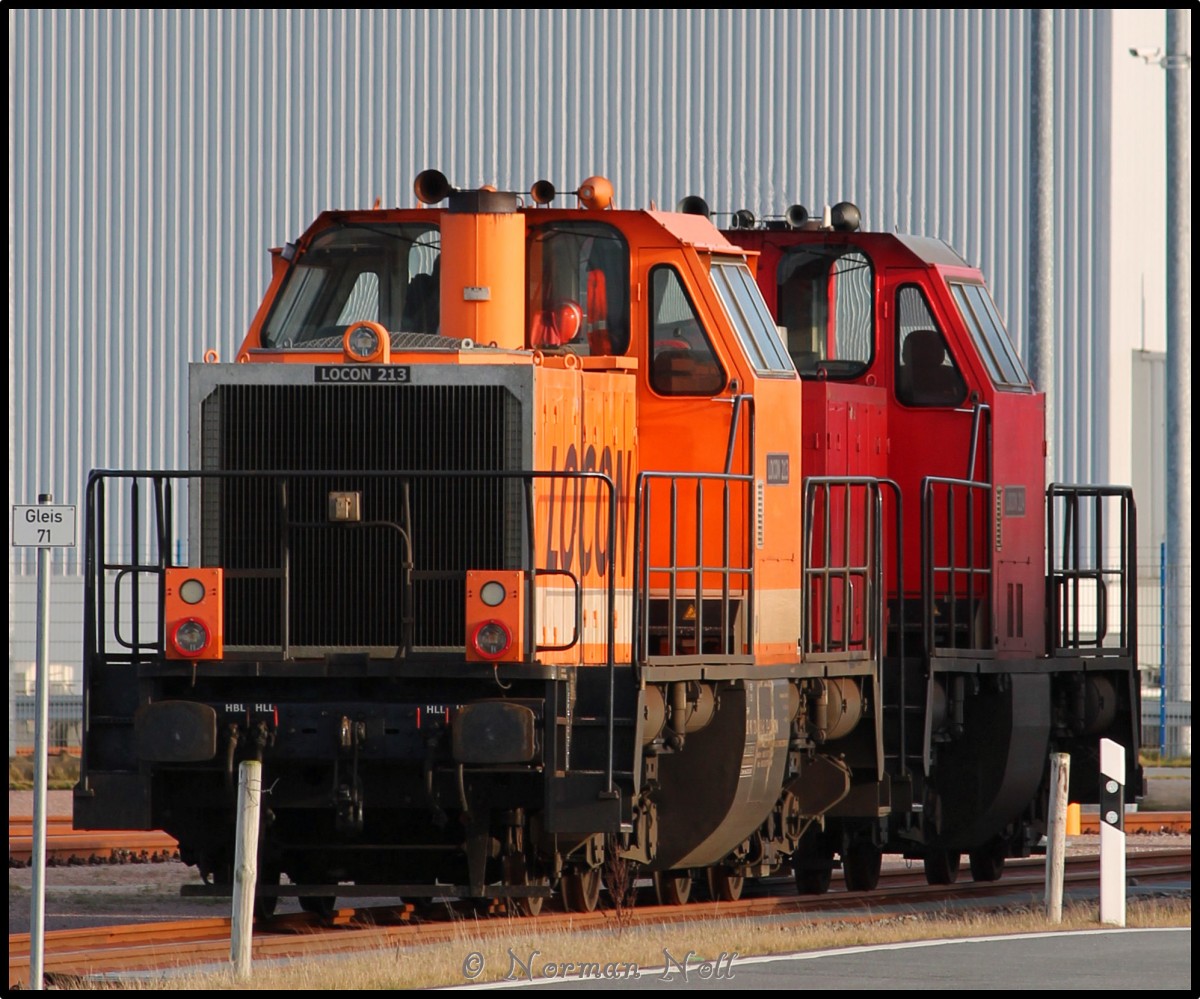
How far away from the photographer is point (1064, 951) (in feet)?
36.3

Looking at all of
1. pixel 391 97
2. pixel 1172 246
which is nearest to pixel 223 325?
pixel 391 97

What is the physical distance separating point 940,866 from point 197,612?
20.2 ft

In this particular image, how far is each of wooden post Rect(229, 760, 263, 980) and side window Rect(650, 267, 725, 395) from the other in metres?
3.08

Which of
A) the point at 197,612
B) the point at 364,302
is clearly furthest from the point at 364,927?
the point at 364,302

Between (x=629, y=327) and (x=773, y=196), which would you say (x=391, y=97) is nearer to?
(x=773, y=196)

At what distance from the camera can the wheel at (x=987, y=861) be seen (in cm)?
1552

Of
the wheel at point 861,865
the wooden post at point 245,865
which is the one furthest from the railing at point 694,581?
the wheel at point 861,865

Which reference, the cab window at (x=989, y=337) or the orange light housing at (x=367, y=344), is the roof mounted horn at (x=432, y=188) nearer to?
the orange light housing at (x=367, y=344)

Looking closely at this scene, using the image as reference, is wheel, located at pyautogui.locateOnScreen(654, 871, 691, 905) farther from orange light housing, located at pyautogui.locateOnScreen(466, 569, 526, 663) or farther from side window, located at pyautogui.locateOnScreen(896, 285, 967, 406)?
side window, located at pyautogui.locateOnScreen(896, 285, 967, 406)

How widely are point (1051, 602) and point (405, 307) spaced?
5625 mm

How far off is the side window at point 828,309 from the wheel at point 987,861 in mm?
3348

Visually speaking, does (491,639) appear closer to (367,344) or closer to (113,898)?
(367,344)

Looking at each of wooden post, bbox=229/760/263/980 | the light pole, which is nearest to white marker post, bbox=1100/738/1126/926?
wooden post, bbox=229/760/263/980

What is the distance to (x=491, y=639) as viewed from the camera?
1080cm
